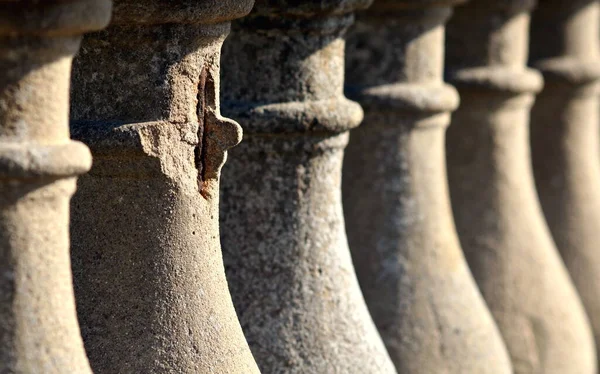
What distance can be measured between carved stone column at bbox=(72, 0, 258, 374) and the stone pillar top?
347mm

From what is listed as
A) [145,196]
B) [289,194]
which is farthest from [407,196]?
[145,196]

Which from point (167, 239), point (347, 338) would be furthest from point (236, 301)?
point (167, 239)

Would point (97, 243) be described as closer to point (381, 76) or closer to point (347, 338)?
point (347, 338)

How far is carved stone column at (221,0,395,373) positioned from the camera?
2438mm

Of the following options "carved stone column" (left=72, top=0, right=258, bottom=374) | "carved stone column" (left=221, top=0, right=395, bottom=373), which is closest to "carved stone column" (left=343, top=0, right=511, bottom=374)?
"carved stone column" (left=221, top=0, right=395, bottom=373)

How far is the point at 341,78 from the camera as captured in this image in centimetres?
252

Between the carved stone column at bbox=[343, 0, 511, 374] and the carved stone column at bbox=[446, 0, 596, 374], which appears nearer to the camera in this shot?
the carved stone column at bbox=[343, 0, 511, 374]

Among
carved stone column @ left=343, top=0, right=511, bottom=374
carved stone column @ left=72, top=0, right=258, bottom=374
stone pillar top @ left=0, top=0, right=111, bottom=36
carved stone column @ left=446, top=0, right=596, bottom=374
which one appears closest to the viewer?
stone pillar top @ left=0, top=0, right=111, bottom=36

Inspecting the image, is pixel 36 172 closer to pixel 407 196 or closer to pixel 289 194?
pixel 289 194

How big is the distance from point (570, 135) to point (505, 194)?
0.66 metres

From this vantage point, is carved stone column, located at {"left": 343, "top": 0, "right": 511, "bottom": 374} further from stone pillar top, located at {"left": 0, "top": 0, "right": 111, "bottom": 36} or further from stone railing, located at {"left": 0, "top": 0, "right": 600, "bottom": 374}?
stone pillar top, located at {"left": 0, "top": 0, "right": 111, "bottom": 36}

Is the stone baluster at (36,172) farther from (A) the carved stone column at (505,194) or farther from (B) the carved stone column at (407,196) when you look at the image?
(A) the carved stone column at (505,194)

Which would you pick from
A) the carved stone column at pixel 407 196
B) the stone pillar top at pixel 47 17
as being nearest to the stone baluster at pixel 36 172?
the stone pillar top at pixel 47 17

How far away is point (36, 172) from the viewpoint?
148 cm
